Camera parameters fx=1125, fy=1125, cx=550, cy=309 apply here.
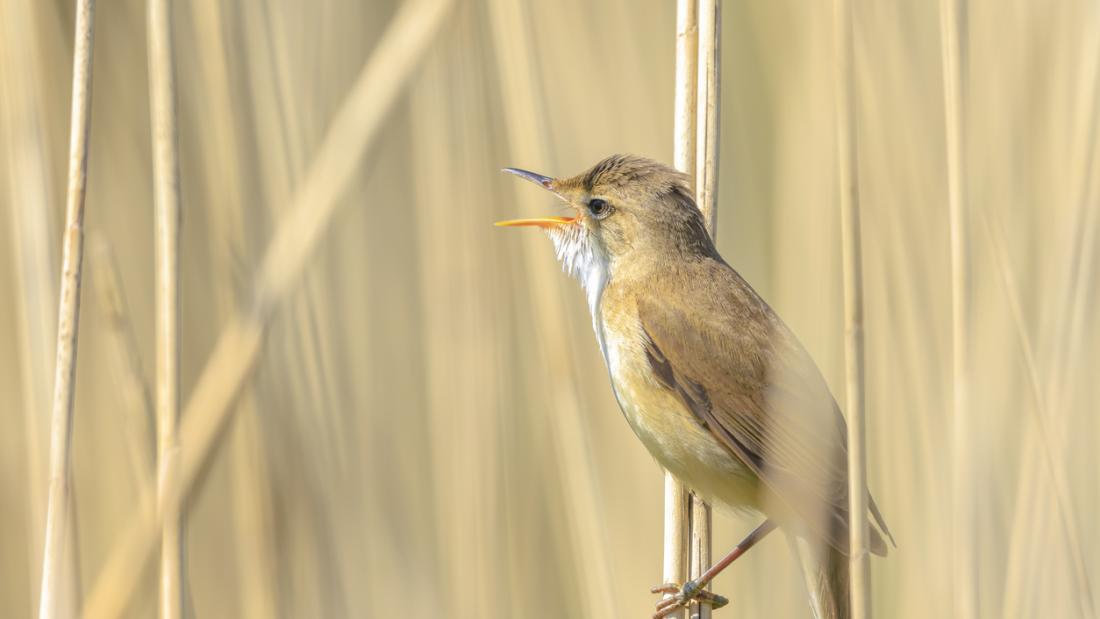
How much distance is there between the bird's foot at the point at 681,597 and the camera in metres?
2.37

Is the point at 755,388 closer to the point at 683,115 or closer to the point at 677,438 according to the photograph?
the point at 677,438

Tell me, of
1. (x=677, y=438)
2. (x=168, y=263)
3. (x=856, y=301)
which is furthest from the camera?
(x=677, y=438)

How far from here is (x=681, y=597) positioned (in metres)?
2.42

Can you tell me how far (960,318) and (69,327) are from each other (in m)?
1.58

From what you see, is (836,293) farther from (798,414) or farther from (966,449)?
(966,449)

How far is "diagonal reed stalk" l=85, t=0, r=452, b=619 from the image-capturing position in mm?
2145

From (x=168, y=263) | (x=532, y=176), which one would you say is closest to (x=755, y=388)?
(x=532, y=176)

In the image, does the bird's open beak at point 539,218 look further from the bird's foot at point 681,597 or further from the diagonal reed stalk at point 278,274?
the bird's foot at point 681,597

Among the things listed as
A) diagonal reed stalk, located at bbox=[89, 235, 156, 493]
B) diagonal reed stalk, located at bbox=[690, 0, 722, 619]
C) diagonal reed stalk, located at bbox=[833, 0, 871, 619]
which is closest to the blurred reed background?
diagonal reed stalk, located at bbox=[89, 235, 156, 493]

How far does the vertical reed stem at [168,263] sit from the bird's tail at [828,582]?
1272 mm

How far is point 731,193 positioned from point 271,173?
1373mm

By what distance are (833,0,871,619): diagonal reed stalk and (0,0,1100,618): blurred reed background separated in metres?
0.57

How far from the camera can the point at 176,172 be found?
6.38 ft

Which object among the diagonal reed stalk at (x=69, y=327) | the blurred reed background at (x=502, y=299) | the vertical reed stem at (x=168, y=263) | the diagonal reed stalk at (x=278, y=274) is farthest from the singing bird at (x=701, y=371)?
the diagonal reed stalk at (x=69, y=327)
